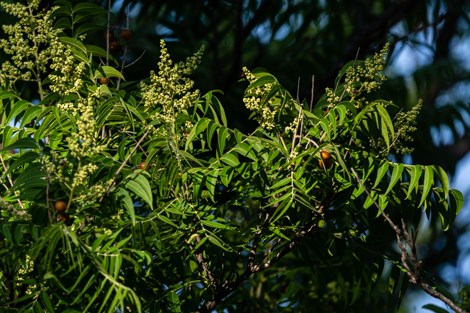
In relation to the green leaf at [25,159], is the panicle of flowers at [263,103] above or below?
above

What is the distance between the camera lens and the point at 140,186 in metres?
3.24

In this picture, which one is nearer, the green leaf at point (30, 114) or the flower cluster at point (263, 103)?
the flower cluster at point (263, 103)

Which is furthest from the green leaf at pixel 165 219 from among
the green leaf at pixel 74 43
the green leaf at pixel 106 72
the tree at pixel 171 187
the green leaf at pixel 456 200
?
the green leaf at pixel 456 200

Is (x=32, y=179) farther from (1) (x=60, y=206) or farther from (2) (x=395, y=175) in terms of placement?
(2) (x=395, y=175)

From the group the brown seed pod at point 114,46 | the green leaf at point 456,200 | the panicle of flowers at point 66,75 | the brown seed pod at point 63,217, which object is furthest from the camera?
the brown seed pod at point 114,46

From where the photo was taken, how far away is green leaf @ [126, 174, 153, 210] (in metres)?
3.19

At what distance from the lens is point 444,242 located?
1181cm

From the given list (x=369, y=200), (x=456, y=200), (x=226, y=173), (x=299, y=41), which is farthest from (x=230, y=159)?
(x=299, y=41)

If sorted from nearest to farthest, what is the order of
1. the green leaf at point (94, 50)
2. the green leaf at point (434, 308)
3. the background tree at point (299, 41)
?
the green leaf at point (94, 50)
the green leaf at point (434, 308)
the background tree at point (299, 41)

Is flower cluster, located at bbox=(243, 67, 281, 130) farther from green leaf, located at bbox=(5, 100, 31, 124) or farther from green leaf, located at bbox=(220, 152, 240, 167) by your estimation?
green leaf, located at bbox=(5, 100, 31, 124)

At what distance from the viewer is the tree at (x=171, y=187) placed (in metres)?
3.16

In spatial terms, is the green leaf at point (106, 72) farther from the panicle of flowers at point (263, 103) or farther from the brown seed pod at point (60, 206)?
the brown seed pod at point (60, 206)

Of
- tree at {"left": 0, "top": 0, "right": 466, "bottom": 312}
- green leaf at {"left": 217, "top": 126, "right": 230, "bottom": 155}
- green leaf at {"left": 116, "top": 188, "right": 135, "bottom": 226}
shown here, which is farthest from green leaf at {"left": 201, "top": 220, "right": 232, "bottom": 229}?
green leaf at {"left": 116, "top": 188, "right": 135, "bottom": 226}

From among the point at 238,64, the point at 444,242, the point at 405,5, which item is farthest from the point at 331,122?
the point at 444,242
